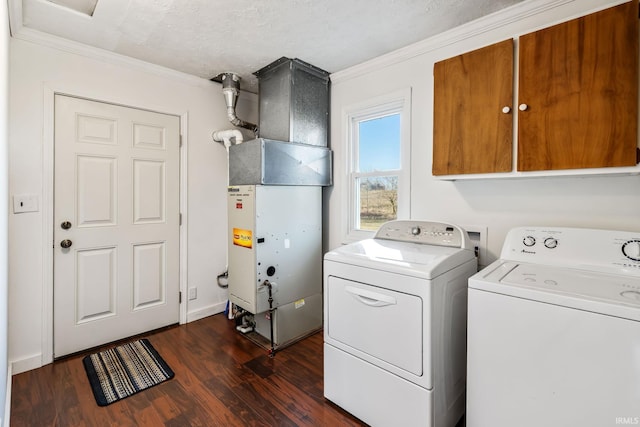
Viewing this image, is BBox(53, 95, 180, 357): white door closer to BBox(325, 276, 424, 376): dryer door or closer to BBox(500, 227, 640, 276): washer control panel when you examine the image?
BBox(325, 276, 424, 376): dryer door

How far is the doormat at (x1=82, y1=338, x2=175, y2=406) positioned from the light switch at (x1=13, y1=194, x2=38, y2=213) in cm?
115

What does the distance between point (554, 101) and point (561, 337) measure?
107 cm

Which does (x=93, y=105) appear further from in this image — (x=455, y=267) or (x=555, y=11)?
(x=555, y=11)

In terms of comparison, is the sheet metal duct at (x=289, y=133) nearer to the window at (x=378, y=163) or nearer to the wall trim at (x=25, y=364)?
the window at (x=378, y=163)

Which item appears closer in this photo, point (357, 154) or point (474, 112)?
point (474, 112)

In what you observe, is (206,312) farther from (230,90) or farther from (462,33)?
(462,33)

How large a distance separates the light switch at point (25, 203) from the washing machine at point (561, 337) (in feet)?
9.05

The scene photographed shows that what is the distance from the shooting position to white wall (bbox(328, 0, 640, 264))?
1.58 m

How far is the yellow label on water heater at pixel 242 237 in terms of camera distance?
238 centimetres

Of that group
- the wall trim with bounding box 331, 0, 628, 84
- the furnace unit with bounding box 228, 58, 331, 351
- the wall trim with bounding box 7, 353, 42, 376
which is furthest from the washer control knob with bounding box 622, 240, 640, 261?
the wall trim with bounding box 7, 353, 42, 376

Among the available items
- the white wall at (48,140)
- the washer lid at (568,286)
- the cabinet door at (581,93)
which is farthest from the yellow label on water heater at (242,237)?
the cabinet door at (581,93)

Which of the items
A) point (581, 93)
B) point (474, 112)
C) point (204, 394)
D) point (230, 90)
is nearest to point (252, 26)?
point (230, 90)

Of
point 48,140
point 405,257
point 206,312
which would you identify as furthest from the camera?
point 206,312

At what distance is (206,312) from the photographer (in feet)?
9.82
